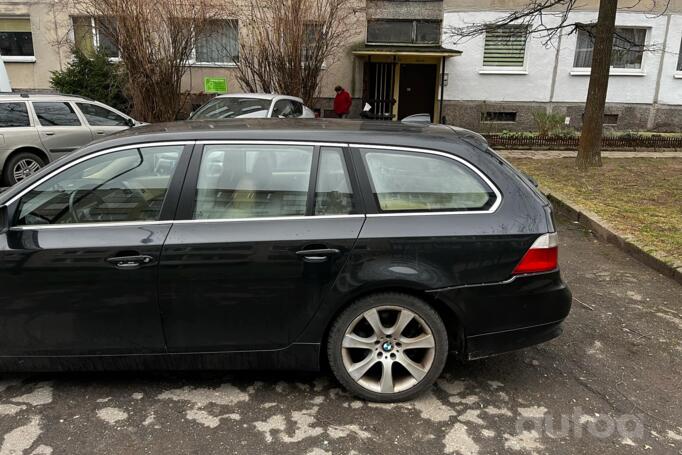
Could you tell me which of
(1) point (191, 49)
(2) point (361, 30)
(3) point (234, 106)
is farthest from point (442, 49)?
(3) point (234, 106)

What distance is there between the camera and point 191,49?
49.4 ft

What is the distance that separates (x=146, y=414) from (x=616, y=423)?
2584 millimetres

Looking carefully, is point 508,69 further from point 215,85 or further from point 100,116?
point 100,116

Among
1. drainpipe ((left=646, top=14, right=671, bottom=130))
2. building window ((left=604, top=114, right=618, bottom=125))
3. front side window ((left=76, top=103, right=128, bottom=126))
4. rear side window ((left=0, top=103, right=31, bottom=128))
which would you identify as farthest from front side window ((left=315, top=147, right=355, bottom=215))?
drainpipe ((left=646, top=14, right=671, bottom=130))

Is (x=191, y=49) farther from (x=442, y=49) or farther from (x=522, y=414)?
(x=522, y=414)

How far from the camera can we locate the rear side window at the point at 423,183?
3154mm

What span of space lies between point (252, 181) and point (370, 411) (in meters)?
1.47

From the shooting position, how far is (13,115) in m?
9.41

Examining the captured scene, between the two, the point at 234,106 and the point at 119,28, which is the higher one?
the point at 119,28

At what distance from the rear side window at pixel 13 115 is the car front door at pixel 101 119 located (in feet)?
3.04

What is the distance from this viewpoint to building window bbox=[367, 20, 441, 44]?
17547 millimetres

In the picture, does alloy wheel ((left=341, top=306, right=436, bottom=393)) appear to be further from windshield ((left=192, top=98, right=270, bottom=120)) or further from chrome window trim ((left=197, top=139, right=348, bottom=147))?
windshield ((left=192, top=98, right=270, bottom=120))

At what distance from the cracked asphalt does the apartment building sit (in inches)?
583

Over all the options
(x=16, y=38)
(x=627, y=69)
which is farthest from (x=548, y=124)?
(x=16, y=38)
